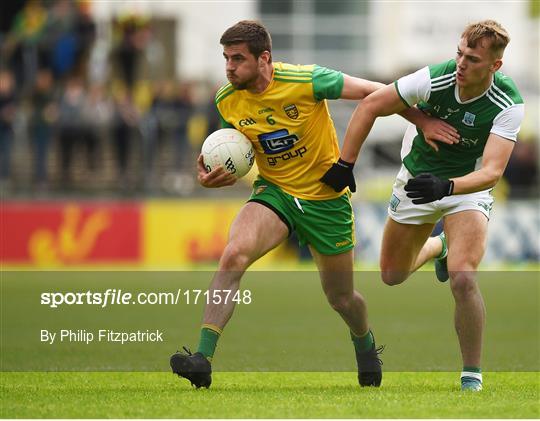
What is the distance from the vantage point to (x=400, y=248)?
9.32 meters

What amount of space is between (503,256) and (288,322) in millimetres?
10214

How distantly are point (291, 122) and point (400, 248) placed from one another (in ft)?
4.75

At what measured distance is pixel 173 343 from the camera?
35.0ft

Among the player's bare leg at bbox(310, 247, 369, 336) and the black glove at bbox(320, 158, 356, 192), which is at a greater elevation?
the black glove at bbox(320, 158, 356, 192)

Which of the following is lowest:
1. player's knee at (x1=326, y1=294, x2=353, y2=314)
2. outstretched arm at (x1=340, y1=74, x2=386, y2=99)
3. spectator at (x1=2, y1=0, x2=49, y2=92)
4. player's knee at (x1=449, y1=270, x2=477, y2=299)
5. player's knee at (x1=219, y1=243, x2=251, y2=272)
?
spectator at (x1=2, y1=0, x2=49, y2=92)

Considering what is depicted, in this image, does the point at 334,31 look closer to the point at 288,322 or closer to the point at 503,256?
the point at 503,256

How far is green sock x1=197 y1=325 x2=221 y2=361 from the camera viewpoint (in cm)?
800

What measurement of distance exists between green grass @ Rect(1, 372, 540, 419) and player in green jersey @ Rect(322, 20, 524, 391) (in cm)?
62

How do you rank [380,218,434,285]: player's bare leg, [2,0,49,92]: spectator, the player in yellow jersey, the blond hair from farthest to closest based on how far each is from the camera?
[2,0,49,92]: spectator → [380,218,434,285]: player's bare leg → the player in yellow jersey → the blond hair

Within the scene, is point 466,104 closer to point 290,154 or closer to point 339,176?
point 339,176

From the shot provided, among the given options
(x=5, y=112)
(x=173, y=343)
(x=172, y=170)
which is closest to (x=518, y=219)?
(x=172, y=170)

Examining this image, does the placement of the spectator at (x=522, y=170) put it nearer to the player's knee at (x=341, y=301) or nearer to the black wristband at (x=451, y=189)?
the player's knee at (x=341, y=301)

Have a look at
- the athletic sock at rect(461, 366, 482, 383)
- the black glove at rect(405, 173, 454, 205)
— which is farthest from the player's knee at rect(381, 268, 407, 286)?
the black glove at rect(405, 173, 454, 205)

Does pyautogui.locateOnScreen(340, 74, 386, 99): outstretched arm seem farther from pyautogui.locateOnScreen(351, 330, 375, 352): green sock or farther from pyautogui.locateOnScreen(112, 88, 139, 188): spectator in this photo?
pyautogui.locateOnScreen(112, 88, 139, 188): spectator
